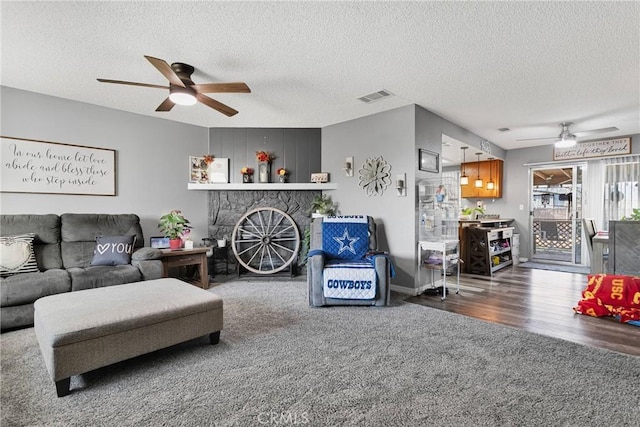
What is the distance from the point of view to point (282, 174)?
489cm

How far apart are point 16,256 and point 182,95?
2.22 metres

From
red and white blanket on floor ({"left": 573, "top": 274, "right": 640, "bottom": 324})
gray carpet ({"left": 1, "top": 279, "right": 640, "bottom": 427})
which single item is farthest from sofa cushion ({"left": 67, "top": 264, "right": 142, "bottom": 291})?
red and white blanket on floor ({"left": 573, "top": 274, "right": 640, "bottom": 324})

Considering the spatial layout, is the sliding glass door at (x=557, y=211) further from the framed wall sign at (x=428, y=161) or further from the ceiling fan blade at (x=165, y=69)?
the ceiling fan blade at (x=165, y=69)

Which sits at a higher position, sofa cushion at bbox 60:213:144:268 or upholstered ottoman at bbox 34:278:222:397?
sofa cushion at bbox 60:213:144:268

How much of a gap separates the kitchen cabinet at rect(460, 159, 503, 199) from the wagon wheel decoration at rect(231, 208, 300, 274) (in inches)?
172

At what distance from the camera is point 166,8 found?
2.04 metres

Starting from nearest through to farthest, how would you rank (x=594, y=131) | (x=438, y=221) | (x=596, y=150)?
(x=438, y=221) → (x=594, y=131) → (x=596, y=150)

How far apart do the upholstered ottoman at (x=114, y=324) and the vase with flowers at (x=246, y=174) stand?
8.42 ft

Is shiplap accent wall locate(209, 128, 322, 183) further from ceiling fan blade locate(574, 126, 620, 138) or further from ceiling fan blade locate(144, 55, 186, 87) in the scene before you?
ceiling fan blade locate(574, 126, 620, 138)

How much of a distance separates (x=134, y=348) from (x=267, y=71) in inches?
99.8

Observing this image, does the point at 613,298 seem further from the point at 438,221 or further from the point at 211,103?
the point at 211,103

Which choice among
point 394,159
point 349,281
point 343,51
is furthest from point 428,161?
point 343,51

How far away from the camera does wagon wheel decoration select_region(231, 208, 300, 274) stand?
4.94 metres

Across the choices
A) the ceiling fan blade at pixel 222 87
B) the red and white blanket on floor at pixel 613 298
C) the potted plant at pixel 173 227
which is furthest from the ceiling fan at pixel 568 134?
the potted plant at pixel 173 227
